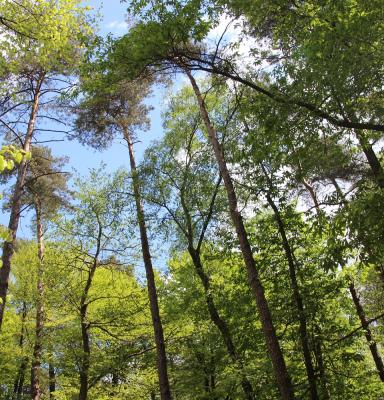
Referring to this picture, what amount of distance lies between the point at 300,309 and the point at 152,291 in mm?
4546

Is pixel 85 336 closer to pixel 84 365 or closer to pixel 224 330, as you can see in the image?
pixel 84 365

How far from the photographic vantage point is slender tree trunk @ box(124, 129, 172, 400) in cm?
1063

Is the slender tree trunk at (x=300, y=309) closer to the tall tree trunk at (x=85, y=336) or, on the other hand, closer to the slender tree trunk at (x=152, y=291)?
the slender tree trunk at (x=152, y=291)

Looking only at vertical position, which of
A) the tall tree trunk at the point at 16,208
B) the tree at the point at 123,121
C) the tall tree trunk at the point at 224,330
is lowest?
the tall tree trunk at the point at 224,330

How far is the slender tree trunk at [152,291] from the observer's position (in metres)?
10.6

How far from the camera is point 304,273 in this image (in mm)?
9242

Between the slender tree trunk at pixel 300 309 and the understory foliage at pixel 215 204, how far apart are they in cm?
4

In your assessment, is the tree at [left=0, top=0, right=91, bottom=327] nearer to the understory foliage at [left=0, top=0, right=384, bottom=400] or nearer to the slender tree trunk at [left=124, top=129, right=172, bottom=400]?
the understory foliage at [left=0, top=0, right=384, bottom=400]

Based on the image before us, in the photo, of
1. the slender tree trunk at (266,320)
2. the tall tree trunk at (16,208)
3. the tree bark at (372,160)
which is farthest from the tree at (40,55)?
the tree bark at (372,160)

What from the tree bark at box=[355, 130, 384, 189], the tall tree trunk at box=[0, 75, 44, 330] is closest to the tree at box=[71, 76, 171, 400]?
the tall tree trunk at box=[0, 75, 44, 330]

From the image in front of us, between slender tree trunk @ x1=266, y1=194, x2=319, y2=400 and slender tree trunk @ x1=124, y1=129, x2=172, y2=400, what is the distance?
12.7 feet

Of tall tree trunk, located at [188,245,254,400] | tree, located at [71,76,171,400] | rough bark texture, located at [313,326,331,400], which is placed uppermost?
tree, located at [71,76,171,400]

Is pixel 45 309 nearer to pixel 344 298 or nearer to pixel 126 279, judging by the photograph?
pixel 126 279

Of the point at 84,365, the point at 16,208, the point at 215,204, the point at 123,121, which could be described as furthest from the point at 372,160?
the point at 84,365
